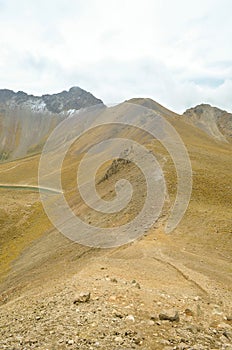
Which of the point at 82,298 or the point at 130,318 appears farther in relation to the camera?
the point at 82,298

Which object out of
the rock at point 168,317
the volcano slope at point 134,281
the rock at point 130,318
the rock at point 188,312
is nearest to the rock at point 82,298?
the volcano slope at point 134,281

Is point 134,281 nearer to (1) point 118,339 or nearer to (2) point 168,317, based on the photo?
(2) point 168,317

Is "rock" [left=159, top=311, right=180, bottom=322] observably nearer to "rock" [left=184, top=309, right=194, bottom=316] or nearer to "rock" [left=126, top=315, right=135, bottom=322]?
"rock" [left=126, top=315, right=135, bottom=322]

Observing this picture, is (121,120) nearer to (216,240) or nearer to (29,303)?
(216,240)

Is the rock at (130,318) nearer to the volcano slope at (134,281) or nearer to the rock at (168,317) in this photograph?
the volcano slope at (134,281)

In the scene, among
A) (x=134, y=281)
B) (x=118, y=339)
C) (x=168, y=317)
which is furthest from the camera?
(x=134, y=281)

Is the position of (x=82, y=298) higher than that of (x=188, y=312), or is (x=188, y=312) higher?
(x=82, y=298)

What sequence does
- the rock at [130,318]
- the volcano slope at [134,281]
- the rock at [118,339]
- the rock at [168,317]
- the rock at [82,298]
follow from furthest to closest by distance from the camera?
the rock at [82,298], the rock at [168,317], the rock at [130,318], the volcano slope at [134,281], the rock at [118,339]

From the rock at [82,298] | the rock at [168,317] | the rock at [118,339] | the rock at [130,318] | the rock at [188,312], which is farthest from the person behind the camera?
the rock at [82,298]

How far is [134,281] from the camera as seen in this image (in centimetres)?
1784

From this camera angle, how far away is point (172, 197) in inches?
1453

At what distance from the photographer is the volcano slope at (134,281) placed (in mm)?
11555

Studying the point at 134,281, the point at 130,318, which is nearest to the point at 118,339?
the point at 130,318

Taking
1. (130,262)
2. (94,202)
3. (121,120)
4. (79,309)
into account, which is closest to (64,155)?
(121,120)
